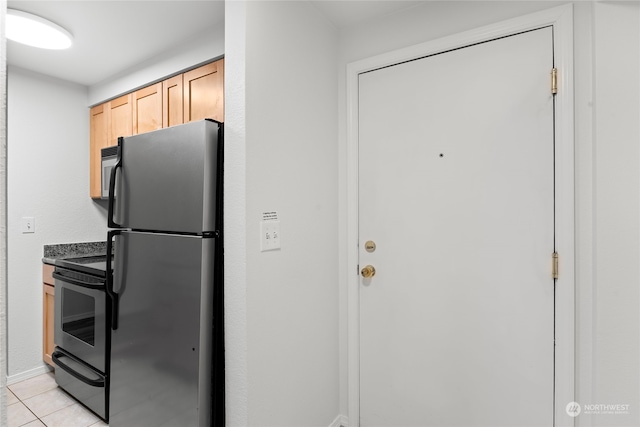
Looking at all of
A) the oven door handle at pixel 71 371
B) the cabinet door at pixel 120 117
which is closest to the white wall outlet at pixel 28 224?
the cabinet door at pixel 120 117

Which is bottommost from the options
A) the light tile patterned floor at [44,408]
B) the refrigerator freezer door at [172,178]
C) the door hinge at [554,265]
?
the light tile patterned floor at [44,408]

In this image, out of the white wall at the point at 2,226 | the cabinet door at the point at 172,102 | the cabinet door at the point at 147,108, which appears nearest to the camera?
the white wall at the point at 2,226

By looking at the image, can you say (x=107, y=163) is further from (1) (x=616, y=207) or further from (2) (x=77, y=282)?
(1) (x=616, y=207)

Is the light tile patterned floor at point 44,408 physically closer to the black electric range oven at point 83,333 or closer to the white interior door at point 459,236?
the black electric range oven at point 83,333

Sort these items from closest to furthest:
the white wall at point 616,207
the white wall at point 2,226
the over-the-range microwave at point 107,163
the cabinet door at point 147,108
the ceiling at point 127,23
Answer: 1. the white wall at point 2,226
2. the white wall at point 616,207
3. the ceiling at point 127,23
4. the cabinet door at point 147,108
5. the over-the-range microwave at point 107,163

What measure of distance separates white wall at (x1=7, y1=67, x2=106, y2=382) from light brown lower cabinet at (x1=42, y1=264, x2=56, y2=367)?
0.11 feet

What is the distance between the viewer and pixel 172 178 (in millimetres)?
1479

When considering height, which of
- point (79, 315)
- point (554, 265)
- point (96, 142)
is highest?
point (96, 142)

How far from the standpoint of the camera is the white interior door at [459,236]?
143cm

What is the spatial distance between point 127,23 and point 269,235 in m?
1.53

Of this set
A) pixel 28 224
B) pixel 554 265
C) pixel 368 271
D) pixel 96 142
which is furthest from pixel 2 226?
pixel 96 142

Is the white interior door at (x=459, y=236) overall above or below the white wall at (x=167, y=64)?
below

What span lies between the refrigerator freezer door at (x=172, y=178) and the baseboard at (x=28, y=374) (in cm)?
182

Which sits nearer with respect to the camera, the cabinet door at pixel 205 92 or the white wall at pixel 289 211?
the white wall at pixel 289 211
